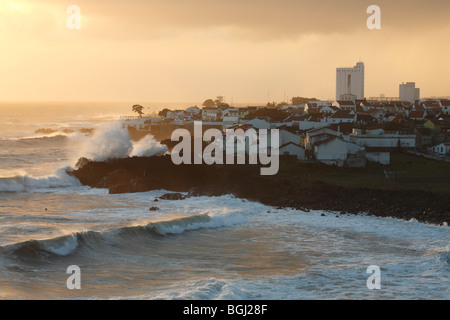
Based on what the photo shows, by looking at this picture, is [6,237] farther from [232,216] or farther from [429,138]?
[429,138]

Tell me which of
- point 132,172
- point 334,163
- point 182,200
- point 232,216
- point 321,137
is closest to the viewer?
point 232,216

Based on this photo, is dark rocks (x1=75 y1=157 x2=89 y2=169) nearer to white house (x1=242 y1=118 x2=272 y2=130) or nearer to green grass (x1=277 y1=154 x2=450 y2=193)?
green grass (x1=277 y1=154 x2=450 y2=193)

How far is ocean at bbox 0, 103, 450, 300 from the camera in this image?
668 inches

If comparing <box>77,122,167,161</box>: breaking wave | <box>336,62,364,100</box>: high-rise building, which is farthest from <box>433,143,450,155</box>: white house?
<box>336,62,364,100</box>: high-rise building

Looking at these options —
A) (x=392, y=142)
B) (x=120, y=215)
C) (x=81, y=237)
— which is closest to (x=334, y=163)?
(x=392, y=142)

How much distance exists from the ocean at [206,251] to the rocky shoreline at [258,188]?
1129 mm

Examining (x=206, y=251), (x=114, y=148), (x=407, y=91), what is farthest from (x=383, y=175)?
(x=407, y=91)

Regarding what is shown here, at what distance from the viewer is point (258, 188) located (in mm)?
33031

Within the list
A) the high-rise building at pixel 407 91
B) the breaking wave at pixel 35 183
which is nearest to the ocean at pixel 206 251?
the breaking wave at pixel 35 183

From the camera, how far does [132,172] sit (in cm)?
3700

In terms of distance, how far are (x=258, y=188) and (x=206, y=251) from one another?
37.9 feet

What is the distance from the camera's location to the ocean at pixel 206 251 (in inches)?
668

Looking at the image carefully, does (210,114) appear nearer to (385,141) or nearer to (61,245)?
(385,141)
